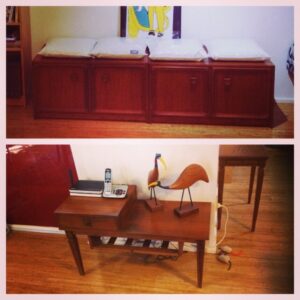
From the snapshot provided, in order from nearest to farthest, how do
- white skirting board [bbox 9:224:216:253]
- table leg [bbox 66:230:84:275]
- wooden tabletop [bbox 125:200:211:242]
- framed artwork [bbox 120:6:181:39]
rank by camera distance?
wooden tabletop [bbox 125:200:211:242]
table leg [bbox 66:230:84:275]
white skirting board [bbox 9:224:216:253]
framed artwork [bbox 120:6:181:39]

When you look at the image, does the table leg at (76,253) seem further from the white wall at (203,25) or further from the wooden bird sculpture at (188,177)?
the white wall at (203,25)

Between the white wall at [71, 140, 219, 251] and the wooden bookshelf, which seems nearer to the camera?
the white wall at [71, 140, 219, 251]

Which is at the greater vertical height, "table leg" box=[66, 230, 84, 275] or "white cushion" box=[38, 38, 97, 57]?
"white cushion" box=[38, 38, 97, 57]

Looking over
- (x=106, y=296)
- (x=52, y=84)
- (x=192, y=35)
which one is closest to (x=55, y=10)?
(x=52, y=84)

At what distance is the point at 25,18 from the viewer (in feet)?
6.40

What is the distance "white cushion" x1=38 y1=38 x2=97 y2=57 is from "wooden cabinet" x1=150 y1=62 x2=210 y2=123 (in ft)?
0.96

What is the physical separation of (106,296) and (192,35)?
1153mm

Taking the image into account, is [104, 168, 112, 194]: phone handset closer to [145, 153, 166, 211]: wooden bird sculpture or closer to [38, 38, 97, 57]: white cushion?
[145, 153, 166, 211]: wooden bird sculpture

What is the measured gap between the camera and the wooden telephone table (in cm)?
157

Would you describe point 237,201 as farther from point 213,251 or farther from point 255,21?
point 255,21

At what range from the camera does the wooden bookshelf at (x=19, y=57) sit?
1889mm

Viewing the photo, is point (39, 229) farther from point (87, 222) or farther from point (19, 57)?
point (19, 57)

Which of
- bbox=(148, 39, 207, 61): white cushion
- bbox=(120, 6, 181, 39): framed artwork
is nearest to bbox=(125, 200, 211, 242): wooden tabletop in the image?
bbox=(148, 39, 207, 61): white cushion

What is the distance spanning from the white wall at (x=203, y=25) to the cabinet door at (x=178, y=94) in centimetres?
23
